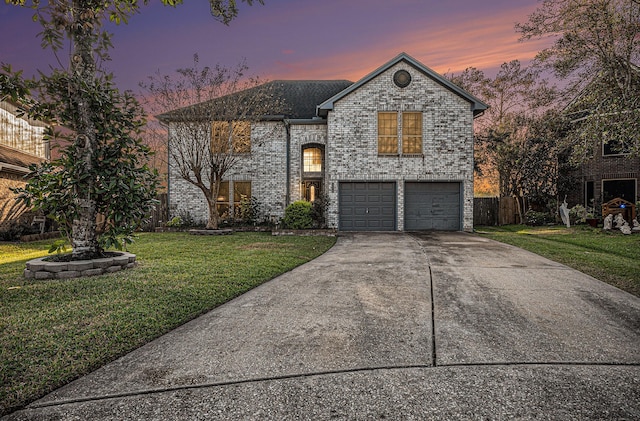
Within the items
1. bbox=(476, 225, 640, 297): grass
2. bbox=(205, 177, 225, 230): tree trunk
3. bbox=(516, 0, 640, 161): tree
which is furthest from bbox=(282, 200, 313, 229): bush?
bbox=(516, 0, 640, 161): tree

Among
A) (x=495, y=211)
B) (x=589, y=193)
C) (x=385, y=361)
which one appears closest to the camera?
(x=385, y=361)

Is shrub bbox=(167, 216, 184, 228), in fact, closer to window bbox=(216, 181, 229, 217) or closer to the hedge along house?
window bbox=(216, 181, 229, 217)

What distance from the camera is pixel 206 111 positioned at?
13.8 metres

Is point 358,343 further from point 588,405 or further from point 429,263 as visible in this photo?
point 429,263

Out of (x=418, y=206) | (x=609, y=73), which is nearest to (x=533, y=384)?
(x=609, y=73)

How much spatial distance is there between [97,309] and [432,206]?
13399 millimetres

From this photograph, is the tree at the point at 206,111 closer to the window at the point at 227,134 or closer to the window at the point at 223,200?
the window at the point at 227,134

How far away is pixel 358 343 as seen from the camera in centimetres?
332

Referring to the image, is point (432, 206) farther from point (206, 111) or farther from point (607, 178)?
point (206, 111)

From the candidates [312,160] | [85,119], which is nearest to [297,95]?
[312,160]

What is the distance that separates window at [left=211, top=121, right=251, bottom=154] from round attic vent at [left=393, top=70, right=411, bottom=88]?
6619mm

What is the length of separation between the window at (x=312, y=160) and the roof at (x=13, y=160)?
1071 cm

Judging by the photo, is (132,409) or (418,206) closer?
(132,409)

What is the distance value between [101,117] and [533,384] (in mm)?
7735
